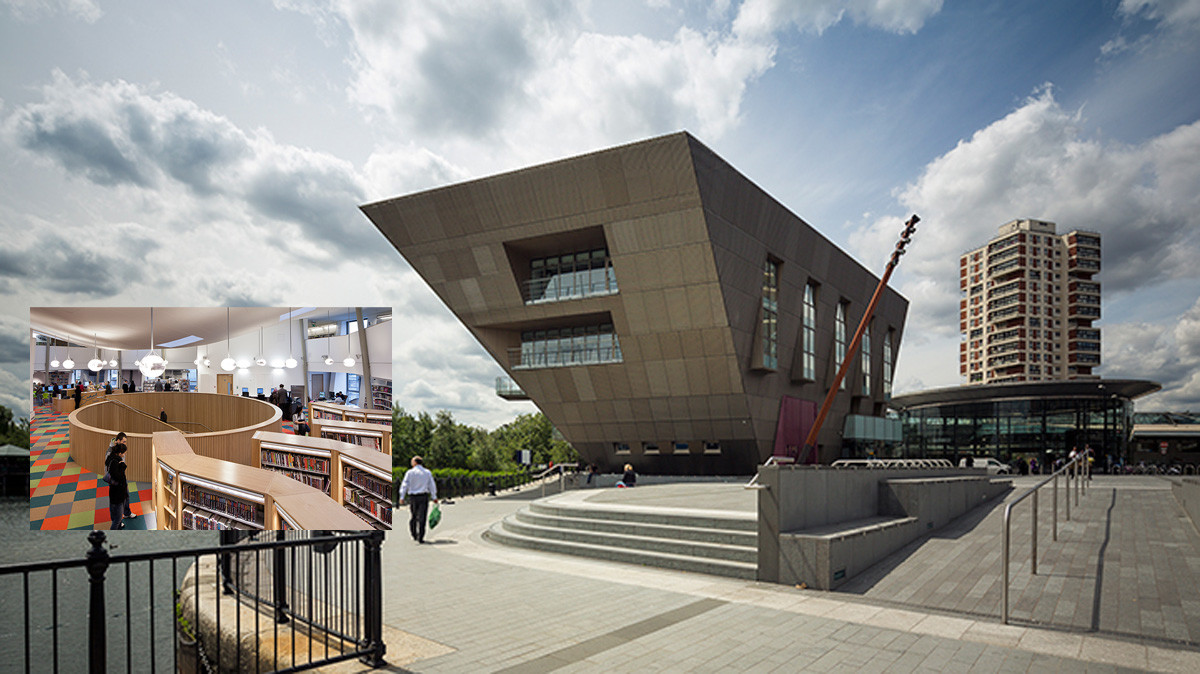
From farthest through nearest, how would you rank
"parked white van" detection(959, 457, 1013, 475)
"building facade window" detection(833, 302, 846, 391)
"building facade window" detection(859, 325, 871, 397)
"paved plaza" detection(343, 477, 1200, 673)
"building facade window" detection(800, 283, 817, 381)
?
"building facade window" detection(859, 325, 871, 397) → "building facade window" detection(833, 302, 846, 391) → "parked white van" detection(959, 457, 1013, 475) → "building facade window" detection(800, 283, 817, 381) → "paved plaza" detection(343, 477, 1200, 673)

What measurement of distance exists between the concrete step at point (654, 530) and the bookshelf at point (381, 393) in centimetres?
593

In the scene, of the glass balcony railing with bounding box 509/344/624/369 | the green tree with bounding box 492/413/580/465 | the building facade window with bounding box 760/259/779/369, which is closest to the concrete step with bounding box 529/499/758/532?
the glass balcony railing with bounding box 509/344/624/369

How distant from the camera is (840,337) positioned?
133ft

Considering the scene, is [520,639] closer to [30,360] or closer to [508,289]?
[30,360]

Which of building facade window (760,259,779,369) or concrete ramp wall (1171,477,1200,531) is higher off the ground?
building facade window (760,259,779,369)

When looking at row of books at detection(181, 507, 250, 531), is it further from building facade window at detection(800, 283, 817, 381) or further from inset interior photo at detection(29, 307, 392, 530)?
building facade window at detection(800, 283, 817, 381)

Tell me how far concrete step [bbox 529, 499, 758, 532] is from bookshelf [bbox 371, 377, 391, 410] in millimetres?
6166

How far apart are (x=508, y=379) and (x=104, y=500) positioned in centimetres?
3009

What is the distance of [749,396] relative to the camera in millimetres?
29875

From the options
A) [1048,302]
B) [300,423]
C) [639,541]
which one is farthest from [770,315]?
[1048,302]

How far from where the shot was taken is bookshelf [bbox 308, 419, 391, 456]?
7.38 metres

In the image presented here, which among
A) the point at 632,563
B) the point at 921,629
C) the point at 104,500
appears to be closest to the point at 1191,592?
the point at 921,629

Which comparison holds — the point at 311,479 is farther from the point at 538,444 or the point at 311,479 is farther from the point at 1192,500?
the point at 538,444

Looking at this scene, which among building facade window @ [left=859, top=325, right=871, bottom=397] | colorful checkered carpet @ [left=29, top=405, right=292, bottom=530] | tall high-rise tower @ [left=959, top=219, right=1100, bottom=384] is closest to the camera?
colorful checkered carpet @ [left=29, top=405, right=292, bottom=530]
